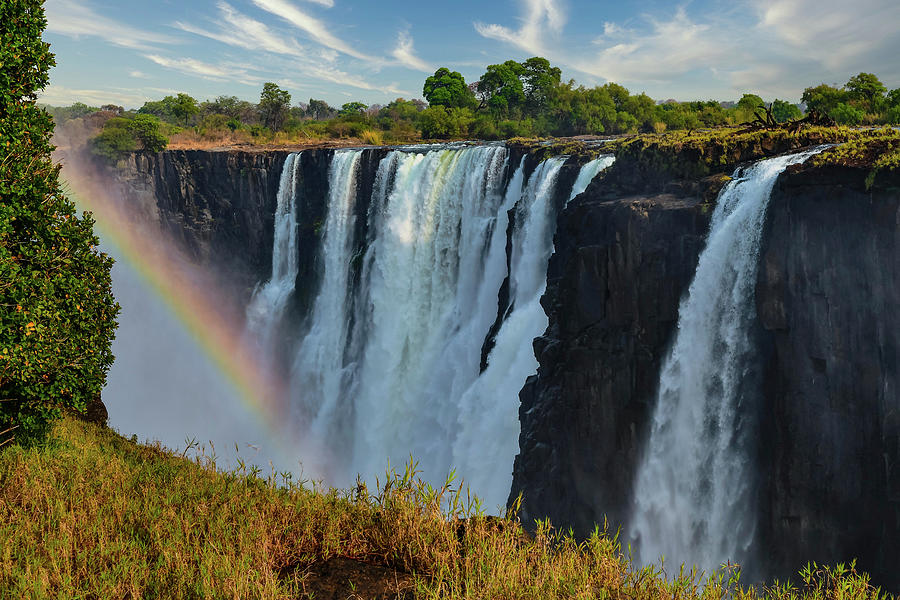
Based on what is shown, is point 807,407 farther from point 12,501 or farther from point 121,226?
point 121,226

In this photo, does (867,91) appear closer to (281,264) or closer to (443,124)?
(443,124)

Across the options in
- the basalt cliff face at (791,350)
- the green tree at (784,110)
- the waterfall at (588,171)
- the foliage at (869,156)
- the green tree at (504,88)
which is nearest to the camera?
the foliage at (869,156)

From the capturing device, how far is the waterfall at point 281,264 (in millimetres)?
35000

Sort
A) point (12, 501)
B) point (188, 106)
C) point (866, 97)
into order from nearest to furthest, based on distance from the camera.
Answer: point (12, 501), point (866, 97), point (188, 106)

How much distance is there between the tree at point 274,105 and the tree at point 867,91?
159 feet

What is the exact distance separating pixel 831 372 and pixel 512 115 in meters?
48.7

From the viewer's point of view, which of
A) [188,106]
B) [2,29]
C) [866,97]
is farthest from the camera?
[188,106]

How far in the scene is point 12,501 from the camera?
5910 millimetres

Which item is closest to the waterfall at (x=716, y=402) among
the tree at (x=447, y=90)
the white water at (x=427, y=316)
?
the white water at (x=427, y=316)

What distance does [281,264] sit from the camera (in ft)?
118

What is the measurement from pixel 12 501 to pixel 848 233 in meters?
15.4

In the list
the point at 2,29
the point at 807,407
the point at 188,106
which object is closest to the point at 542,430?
the point at 807,407

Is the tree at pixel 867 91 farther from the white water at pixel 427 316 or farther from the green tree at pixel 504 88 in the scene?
the green tree at pixel 504 88

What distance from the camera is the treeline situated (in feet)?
97.5
